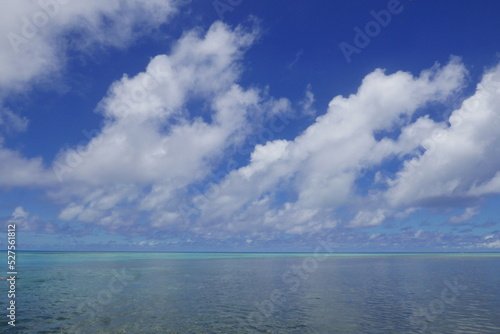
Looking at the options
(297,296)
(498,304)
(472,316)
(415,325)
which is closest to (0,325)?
(297,296)

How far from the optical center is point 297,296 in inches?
1994

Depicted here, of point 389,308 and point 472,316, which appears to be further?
point 389,308

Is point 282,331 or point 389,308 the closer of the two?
point 282,331

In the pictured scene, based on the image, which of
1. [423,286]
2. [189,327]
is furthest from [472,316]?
[189,327]

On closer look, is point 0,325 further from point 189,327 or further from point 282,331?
point 282,331

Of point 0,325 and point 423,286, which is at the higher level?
point 0,325

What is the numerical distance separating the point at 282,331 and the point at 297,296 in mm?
19854

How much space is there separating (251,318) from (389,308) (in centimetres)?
1889

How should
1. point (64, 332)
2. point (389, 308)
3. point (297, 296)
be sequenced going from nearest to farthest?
point (64, 332), point (389, 308), point (297, 296)

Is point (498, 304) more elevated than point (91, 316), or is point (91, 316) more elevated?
point (91, 316)

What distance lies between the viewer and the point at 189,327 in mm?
32875

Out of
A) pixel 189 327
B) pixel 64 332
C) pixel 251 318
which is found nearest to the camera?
pixel 64 332

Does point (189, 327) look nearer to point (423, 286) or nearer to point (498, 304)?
point (498, 304)

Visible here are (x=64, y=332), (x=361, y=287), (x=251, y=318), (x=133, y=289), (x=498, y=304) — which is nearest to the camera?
(x=64, y=332)
